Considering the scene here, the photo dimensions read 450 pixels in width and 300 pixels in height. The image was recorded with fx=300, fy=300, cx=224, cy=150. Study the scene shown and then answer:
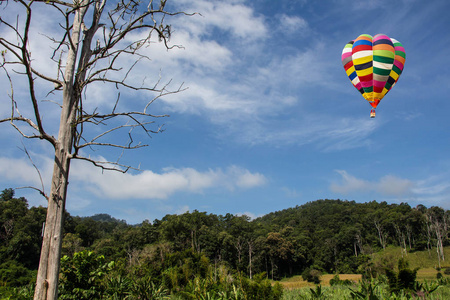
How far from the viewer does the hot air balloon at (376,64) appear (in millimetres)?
16812

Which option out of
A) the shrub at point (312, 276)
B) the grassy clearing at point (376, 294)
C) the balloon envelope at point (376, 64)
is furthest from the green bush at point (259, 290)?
the shrub at point (312, 276)

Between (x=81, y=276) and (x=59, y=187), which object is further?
(x=81, y=276)

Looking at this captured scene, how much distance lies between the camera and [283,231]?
67.1m


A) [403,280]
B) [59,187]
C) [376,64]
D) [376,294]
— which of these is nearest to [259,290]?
[376,294]

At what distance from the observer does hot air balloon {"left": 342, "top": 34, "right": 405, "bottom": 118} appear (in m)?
16.8

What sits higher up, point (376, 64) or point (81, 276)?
point (376, 64)

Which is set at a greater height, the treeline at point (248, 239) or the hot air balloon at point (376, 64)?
the hot air balloon at point (376, 64)

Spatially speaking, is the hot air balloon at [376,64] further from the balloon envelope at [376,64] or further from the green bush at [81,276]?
the green bush at [81,276]

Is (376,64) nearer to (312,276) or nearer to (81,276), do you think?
(81,276)

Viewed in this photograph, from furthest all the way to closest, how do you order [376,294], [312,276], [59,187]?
[312,276] < [376,294] < [59,187]

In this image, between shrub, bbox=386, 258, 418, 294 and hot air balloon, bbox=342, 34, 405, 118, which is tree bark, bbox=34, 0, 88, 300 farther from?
hot air balloon, bbox=342, 34, 405, 118

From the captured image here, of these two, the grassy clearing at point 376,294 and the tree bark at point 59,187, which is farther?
the grassy clearing at point 376,294

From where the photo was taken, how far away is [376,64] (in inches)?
665

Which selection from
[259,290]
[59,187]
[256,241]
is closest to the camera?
[59,187]
